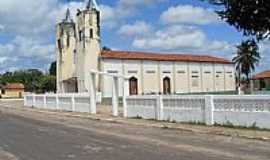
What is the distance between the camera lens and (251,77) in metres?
98.6

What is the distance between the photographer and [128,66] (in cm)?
7794

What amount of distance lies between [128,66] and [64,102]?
33.8 m

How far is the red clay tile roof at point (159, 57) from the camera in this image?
3026 inches

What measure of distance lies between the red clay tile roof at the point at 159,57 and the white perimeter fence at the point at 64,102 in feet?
65.7

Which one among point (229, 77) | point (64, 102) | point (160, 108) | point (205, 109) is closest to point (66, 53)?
point (229, 77)

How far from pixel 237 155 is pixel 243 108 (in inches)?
Answer: 295

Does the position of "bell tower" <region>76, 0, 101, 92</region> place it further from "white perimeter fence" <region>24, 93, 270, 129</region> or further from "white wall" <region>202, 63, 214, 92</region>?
"white perimeter fence" <region>24, 93, 270, 129</region>

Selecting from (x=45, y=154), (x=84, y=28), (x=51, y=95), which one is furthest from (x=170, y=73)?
(x=45, y=154)

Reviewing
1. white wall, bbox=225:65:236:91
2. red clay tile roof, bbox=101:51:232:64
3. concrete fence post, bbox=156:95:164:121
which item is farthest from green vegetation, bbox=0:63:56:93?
concrete fence post, bbox=156:95:164:121

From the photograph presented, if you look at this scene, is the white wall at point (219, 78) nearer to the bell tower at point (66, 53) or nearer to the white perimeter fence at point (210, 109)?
the bell tower at point (66, 53)

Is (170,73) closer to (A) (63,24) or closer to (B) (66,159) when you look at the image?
(A) (63,24)

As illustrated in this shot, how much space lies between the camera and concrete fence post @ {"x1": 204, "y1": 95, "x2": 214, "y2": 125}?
2122 centimetres

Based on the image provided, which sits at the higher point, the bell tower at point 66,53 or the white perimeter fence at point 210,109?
the bell tower at point 66,53

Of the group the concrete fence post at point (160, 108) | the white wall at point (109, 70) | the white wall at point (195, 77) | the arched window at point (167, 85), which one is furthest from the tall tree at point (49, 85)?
the concrete fence post at point (160, 108)
